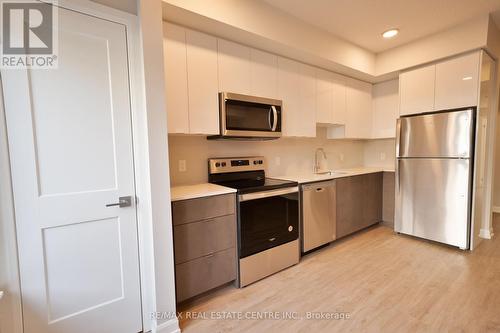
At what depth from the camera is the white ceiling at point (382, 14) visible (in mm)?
2211

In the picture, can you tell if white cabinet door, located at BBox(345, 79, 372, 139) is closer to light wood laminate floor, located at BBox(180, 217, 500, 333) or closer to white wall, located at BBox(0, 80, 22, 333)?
light wood laminate floor, located at BBox(180, 217, 500, 333)

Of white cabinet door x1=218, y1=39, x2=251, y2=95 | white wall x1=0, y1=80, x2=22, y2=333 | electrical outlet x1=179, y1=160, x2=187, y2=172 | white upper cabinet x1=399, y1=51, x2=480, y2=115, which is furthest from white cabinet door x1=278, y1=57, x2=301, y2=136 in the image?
white wall x1=0, y1=80, x2=22, y2=333

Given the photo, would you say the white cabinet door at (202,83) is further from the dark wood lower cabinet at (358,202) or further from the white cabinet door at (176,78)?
the dark wood lower cabinet at (358,202)

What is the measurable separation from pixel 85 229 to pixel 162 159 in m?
0.62

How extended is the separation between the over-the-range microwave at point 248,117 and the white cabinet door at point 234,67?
0.12m

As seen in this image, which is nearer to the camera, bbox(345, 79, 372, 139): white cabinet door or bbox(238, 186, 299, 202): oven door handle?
bbox(238, 186, 299, 202): oven door handle

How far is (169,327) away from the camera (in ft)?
5.27

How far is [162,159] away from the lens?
1.54m

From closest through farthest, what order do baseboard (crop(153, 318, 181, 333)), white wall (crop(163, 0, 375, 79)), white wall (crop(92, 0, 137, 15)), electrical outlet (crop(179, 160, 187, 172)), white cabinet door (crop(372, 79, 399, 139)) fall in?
white wall (crop(92, 0, 137, 15)) → baseboard (crop(153, 318, 181, 333)) → white wall (crop(163, 0, 375, 79)) → electrical outlet (crop(179, 160, 187, 172)) → white cabinet door (crop(372, 79, 399, 139))

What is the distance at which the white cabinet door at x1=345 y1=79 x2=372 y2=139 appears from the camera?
3482 millimetres

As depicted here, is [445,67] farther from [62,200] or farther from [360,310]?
[62,200]

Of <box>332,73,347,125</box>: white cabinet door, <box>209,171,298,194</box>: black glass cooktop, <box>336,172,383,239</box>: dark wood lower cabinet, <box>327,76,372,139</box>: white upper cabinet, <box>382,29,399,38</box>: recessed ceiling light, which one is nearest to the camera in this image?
<box>209,171,298,194</box>: black glass cooktop

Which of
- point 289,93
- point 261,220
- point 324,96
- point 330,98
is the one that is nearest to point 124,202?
point 261,220

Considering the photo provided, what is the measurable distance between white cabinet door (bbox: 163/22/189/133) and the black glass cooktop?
0.67 meters
